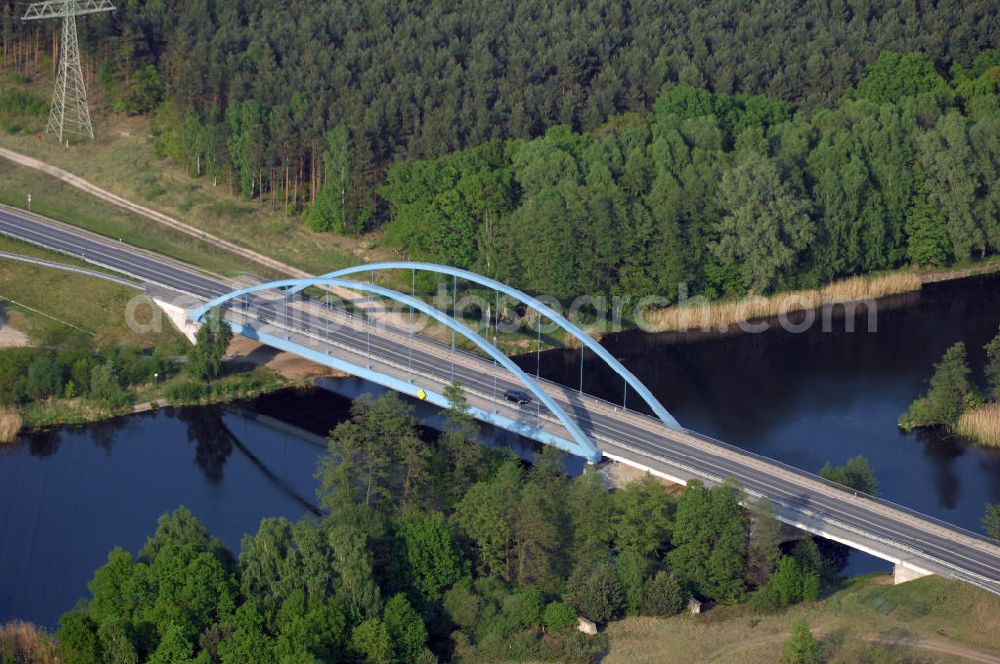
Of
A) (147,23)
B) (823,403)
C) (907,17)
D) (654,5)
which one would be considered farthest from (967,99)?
(147,23)

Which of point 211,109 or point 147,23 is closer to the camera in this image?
point 211,109

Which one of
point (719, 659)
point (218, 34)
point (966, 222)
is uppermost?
point (218, 34)

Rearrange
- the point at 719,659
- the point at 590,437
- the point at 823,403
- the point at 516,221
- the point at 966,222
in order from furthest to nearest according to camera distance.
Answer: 1. the point at 966,222
2. the point at 516,221
3. the point at 823,403
4. the point at 590,437
5. the point at 719,659

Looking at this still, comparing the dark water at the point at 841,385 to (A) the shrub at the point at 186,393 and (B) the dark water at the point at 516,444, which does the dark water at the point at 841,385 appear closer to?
(B) the dark water at the point at 516,444

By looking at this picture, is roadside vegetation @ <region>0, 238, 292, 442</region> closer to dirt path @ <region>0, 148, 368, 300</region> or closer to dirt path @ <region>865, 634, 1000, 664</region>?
dirt path @ <region>0, 148, 368, 300</region>

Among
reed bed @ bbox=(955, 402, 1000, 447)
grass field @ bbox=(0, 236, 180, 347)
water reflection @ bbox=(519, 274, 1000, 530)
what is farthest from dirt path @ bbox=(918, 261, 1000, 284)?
grass field @ bbox=(0, 236, 180, 347)

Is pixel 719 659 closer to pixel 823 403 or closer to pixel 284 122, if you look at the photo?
pixel 823 403
